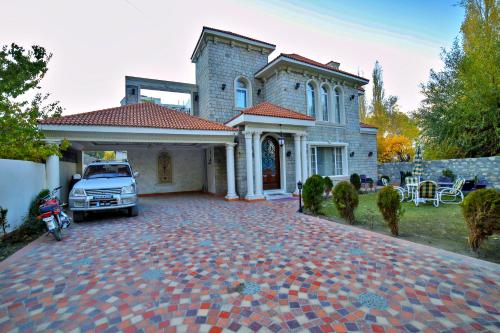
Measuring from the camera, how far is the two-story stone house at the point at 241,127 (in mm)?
10148

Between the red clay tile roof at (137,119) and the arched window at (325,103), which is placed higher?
the arched window at (325,103)

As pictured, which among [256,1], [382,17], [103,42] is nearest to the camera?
[256,1]

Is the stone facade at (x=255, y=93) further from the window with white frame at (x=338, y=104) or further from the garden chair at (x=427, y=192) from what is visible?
the garden chair at (x=427, y=192)

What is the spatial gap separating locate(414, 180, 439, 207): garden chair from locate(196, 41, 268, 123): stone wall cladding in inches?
385

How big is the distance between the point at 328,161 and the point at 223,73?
8.50 metres

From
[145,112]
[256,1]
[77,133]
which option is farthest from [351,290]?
[145,112]

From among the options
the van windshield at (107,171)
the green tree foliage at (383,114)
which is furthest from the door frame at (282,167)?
the green tree foliage at (383,114)

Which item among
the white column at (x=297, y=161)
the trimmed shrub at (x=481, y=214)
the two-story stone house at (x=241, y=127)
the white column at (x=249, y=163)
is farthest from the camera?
the white column at (x=297, y=161)

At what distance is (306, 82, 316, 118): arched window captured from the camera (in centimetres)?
1409

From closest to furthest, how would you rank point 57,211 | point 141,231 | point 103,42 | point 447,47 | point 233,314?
point 233,314 → point 57,211 → point 141,231 → point 103,42 → point 447,47

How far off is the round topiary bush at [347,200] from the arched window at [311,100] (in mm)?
8503

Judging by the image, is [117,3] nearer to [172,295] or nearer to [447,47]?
[172,295]

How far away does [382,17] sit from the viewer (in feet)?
30.5

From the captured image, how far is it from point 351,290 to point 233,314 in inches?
60.5
